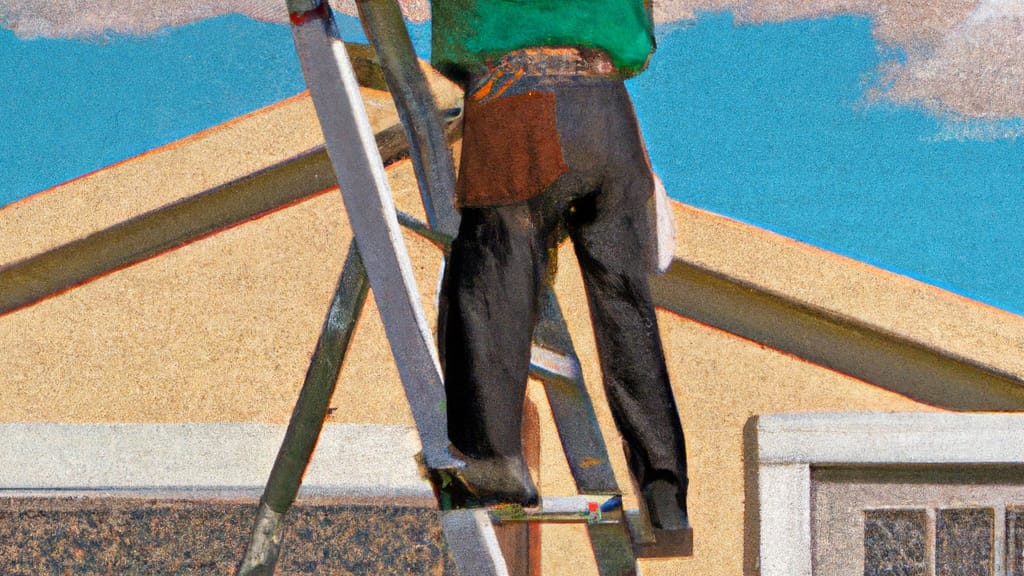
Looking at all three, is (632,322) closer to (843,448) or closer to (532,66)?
(532,66)

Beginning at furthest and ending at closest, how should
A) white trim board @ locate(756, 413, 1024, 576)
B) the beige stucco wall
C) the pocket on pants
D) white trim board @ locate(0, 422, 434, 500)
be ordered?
the beige stucco wall < white trim board @ locate(756, 413, 1024, 576) < white trim board @ locate(0, 422, 434, 500) < the pocket on pants

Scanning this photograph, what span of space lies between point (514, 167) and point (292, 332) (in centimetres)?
123

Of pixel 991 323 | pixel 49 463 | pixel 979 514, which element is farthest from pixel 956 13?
pixel 49 463

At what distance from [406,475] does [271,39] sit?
1.21 m

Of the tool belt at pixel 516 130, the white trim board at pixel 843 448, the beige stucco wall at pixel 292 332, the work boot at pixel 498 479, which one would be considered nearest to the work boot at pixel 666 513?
the work boot at pixel 498 479

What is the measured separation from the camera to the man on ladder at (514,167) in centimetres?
103

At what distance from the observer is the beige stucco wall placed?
82.1 inches

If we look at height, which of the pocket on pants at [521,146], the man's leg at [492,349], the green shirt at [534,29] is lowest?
the man's leg at [492,349]

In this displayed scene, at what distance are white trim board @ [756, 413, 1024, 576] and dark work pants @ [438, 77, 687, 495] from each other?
0.86 meters

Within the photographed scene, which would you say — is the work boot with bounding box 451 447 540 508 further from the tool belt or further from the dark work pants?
the tool belt

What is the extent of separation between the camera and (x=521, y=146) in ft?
3.36

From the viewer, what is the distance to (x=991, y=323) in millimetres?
2117

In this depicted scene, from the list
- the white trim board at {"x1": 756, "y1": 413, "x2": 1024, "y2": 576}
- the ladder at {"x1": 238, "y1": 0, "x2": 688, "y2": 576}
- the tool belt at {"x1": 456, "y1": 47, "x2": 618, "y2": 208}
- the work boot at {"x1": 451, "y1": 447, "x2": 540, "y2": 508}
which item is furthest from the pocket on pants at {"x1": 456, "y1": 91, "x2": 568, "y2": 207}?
the white trim board at {"x1": 756, "y1": 413, "x2": 1024, "y2": 576}

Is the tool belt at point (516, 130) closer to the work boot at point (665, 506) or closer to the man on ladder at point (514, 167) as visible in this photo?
the man on ladder at point (514, 167)
